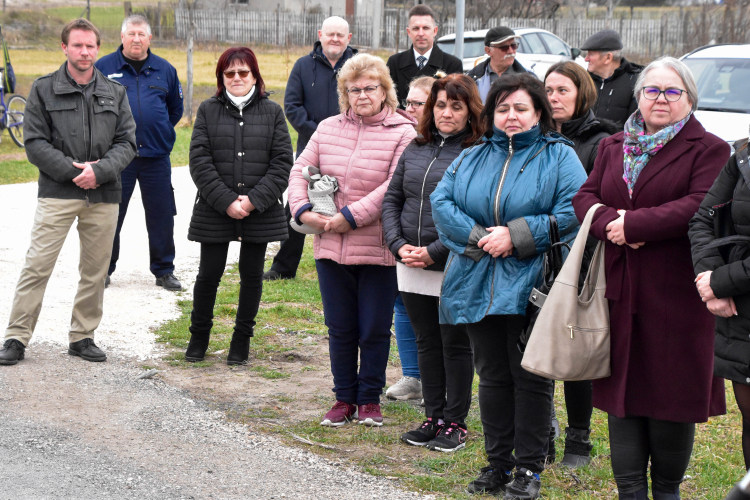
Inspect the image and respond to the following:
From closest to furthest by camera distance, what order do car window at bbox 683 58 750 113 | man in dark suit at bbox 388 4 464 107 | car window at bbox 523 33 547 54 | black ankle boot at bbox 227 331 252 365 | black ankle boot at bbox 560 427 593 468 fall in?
1. black ankle boot at bbox 560 427 593 468
2. black ankle boot at bbox 227 331 252 365
3. man in dark suit at bbox 388 4 464 107
4. car window at bbox 683 58 750 113
5. car window at bbox 523 33 547 54

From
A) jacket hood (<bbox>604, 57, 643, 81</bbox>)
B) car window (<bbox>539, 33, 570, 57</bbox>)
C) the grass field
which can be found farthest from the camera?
car window (<bbox>539, 33, 570, 57</bbox>)

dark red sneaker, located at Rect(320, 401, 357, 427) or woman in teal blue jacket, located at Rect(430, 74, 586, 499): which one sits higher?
woman in teal blue jacket, located at Rect(430, 74, 586, 499)

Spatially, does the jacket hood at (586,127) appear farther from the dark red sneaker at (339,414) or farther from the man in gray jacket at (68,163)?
the man in gray jacket at (68,163)

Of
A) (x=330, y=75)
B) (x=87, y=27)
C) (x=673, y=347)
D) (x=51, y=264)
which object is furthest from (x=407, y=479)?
(x=330, y=75)

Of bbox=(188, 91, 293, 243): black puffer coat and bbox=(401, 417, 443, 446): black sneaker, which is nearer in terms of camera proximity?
bbox=(401, 417, 443, 446): black sneaker

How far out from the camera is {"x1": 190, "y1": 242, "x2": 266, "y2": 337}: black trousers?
6.05 metres

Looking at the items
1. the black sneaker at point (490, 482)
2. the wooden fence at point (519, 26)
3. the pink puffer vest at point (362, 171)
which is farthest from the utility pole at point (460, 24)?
the wooden fence at point (519, 26)

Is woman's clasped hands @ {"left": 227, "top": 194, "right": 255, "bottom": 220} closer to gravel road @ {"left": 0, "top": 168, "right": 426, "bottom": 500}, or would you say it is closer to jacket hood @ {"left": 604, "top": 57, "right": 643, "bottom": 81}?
gravel road @ {"left": 0, "top": 168, "right": 426, "bottom": 500}

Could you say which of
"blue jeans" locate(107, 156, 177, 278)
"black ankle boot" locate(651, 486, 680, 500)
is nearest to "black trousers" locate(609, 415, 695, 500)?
"black ankle boot" locate(651, 486, 680, 500)

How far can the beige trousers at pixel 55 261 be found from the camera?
5.92 m

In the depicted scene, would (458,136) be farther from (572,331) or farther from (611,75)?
(611,75)

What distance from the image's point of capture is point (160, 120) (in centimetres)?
808

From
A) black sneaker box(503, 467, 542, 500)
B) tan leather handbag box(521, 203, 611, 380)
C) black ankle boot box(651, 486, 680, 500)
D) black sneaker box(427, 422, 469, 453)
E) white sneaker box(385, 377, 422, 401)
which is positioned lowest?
white sneaker box(385, 377, 422, 401)

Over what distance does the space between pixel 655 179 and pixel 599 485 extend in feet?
5.42
